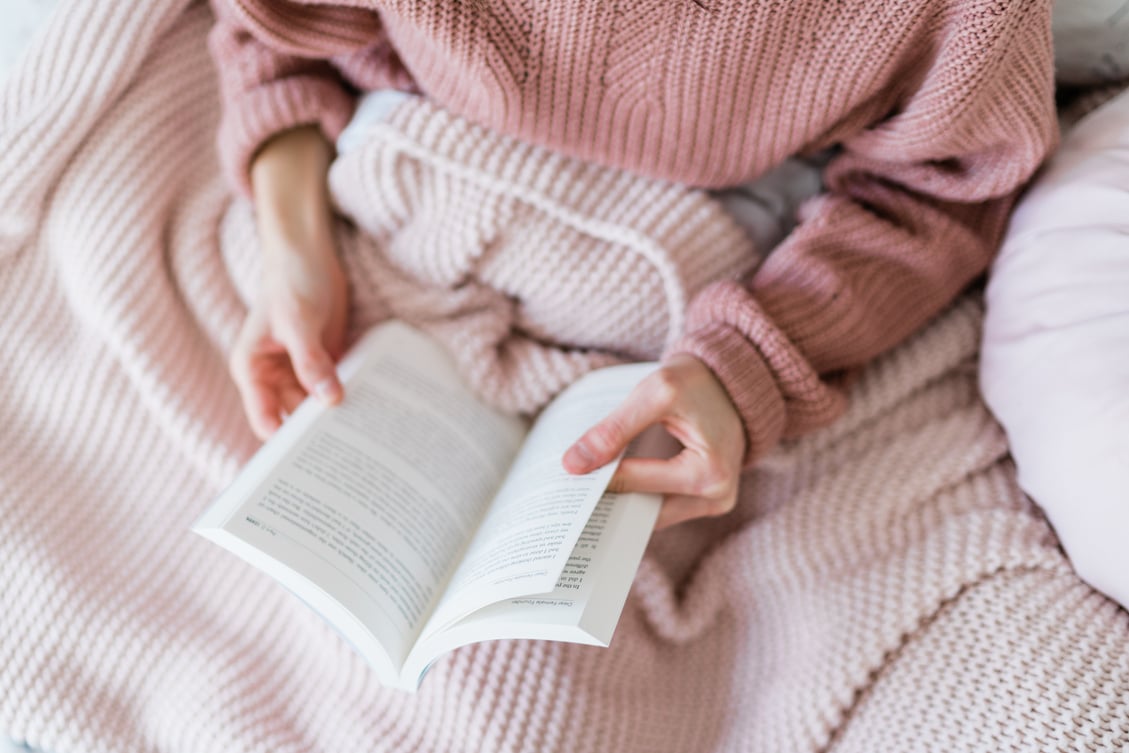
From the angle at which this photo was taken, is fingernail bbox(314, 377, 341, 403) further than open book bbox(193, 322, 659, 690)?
Yes

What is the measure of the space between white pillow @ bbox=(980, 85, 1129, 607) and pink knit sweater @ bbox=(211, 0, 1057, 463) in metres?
0.05

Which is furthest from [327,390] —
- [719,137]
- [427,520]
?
[719,137]

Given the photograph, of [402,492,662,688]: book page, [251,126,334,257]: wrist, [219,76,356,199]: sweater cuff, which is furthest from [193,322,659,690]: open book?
[219,76,356,199]: sweater cuff

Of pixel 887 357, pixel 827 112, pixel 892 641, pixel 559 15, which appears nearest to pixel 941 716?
pixel 892 641

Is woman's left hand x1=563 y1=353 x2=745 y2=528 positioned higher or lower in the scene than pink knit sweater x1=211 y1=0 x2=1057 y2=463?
lower

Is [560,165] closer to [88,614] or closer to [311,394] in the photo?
[311,394]

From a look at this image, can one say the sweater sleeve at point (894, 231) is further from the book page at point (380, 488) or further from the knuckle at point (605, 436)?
the book page at point (380, 488)

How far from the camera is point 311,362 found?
2.24 feet

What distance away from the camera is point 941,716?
1.95 ft

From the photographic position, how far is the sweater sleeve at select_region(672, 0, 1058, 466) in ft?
1.96

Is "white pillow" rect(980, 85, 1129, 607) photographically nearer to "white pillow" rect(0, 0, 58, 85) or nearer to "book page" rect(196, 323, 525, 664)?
"book page" rect(196, 323, 525, 664)

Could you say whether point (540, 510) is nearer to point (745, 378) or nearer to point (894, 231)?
point (745, 378)

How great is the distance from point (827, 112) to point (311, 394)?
49 cm

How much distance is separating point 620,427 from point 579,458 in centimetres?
4
